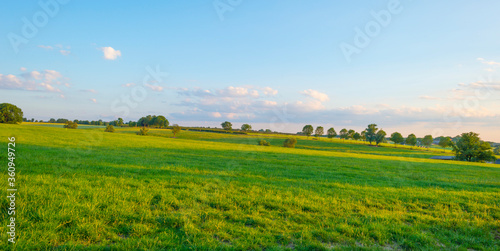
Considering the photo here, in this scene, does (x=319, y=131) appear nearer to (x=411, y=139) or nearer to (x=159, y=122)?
(x=411, y=139)

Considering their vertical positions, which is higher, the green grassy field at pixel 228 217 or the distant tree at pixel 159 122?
the distant tree at pixel 159 122

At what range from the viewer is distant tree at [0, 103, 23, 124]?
6811 centimetres

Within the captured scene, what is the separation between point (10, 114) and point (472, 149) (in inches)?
5556

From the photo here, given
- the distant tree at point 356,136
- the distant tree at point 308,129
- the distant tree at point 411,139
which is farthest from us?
the distant tree at point 308,129

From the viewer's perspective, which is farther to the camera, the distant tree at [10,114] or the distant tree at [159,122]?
the distant tree at [159,122]

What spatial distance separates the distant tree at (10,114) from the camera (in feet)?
223

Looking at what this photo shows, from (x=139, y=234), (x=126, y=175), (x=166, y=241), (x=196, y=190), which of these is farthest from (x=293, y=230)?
(x=126, y=175)

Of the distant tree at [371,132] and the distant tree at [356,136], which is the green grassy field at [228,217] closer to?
the distant tree at [371,132]

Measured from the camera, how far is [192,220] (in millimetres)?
5547

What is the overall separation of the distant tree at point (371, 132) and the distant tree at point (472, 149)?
61681 millimetres

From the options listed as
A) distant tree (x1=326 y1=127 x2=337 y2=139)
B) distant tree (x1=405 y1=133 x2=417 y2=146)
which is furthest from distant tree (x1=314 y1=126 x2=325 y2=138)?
distant tree (x1=405 y1=133 x2=417 y2=146)

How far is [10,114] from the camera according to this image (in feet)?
229

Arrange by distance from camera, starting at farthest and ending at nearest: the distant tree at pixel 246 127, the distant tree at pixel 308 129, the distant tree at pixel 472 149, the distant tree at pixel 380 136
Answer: the distant tree at pixel 308 129 < the distant tree at pixel 246 127 < the distant tree at pixel 380 136 < the distant tree at pixel 472 149

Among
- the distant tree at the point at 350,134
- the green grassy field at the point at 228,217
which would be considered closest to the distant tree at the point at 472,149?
the green grassy field at the point at 228,217
